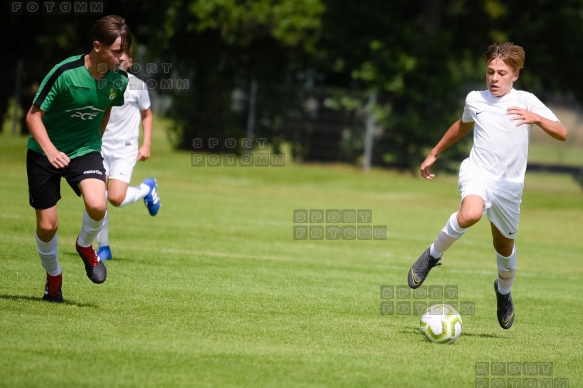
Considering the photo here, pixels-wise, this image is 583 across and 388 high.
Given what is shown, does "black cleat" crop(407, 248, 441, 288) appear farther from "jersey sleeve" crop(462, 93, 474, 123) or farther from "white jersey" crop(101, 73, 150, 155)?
"white jersey" crop(101, 73, 150, 155)

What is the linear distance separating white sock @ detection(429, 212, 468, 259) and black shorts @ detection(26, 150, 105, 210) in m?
2.92

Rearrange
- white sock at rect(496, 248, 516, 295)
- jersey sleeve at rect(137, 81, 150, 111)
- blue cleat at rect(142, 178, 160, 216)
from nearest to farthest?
1. white sock at rect(496, 248, 516, 295)
2. jersey sleeve at rect(137, 81, 150, 111)
3. blue cleat at rect(142, 178, 160, 216)

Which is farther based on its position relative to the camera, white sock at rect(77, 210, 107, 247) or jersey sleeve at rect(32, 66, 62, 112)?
white sock at rect(77, 210, 107, 247)

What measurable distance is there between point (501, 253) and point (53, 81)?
13.6 feet

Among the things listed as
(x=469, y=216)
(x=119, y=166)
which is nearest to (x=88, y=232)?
(x=119, y=166)

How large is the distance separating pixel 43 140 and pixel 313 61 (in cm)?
2698

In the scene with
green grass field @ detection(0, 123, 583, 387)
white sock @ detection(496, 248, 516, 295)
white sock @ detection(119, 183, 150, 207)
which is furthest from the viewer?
white sock @ detection(119, 183, 150, 207)

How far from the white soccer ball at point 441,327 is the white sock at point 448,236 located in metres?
0.65

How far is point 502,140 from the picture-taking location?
27.3 ft

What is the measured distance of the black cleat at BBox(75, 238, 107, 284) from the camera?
8219 millimetres

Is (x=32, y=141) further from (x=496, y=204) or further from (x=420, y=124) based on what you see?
(x=420, y=124)

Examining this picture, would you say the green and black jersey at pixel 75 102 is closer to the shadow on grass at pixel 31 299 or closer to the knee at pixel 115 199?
the shadow on grass at pixel 31 299

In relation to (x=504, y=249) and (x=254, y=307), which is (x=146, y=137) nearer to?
(x=254, y=307)

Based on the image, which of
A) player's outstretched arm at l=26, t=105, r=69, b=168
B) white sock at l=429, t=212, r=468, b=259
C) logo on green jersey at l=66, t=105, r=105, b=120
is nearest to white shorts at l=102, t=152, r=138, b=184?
logo on green jersey at l=66, t=105, r=105, b=120
